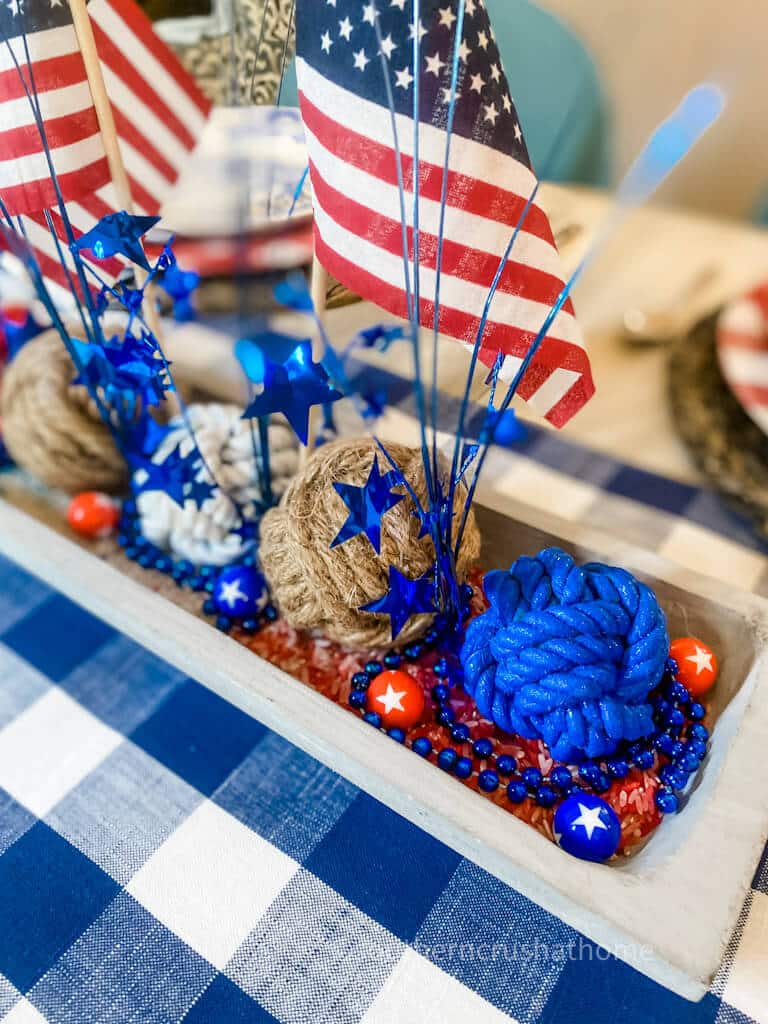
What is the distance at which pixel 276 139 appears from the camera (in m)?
0.57

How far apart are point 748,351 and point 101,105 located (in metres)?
0.58

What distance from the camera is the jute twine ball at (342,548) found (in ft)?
1.46

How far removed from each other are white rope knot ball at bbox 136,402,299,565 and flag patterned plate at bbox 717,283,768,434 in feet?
1.31

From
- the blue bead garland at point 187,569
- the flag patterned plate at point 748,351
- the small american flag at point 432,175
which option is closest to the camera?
the small american flag at point 432,175

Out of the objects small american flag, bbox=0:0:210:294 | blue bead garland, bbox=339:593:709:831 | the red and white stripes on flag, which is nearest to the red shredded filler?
blue bead garland, bbox=339:593:709:831

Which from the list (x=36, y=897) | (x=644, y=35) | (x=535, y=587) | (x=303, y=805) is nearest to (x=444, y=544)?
(x=535, y=587)

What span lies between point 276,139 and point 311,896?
0.51 metres

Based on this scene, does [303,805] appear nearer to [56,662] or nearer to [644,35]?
[56,662]

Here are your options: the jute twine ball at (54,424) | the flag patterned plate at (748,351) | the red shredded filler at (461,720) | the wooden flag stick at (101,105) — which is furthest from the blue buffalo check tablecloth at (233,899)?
the flag patterned plate at (748,351)

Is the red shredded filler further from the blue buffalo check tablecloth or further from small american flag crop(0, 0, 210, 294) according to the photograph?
small american flag crop(0, 0, 210, 294)

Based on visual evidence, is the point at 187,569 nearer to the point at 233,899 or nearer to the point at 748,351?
the point at 233,899

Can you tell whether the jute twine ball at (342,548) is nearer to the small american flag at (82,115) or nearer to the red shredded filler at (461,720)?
the red shredded filler at (461,720)

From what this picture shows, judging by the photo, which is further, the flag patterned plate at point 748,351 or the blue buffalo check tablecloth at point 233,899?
the flag patterned plate at point 748,351

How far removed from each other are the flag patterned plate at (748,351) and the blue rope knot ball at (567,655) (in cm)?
30
